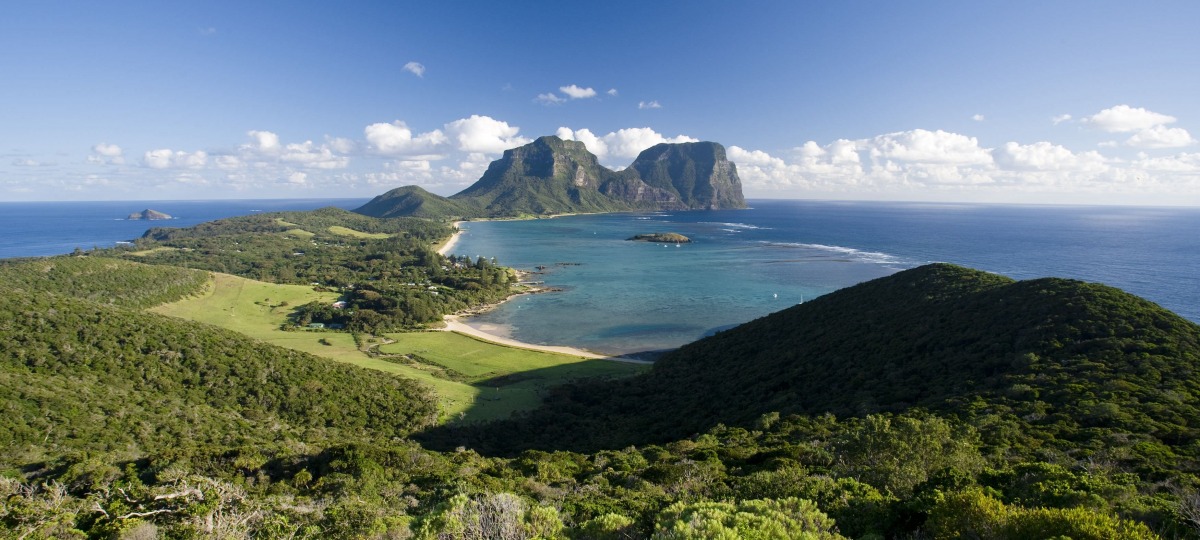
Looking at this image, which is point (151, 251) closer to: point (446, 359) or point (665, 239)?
point (446, 359)

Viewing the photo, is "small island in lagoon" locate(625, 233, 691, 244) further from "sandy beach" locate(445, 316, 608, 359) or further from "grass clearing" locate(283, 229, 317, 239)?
"grass clearing" locate(283, 229, 317, 239)

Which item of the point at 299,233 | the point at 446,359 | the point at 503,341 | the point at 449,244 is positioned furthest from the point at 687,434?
the point at 299,233

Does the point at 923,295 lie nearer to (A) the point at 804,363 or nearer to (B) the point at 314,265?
(A) the point at 804,363

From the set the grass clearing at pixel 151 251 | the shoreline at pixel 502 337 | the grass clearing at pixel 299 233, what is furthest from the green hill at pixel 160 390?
the grass clearing at pixel 299 233

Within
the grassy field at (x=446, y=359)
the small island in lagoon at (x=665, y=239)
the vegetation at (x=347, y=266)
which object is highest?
the small island in lagoon at (x=665, y=239)

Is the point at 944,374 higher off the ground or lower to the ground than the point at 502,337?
higher

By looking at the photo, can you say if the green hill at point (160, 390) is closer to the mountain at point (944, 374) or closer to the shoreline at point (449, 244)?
the mountain at point (944, 374)
